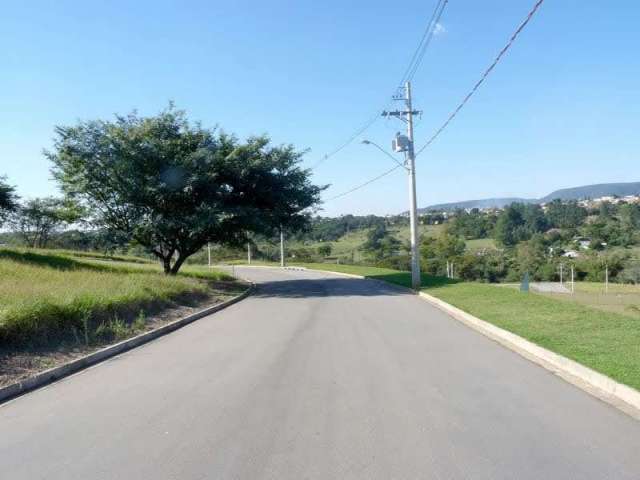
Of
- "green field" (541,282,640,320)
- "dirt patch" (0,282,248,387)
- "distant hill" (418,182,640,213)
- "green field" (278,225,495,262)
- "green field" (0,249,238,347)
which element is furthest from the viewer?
"distant hill" (418,182,640,213)

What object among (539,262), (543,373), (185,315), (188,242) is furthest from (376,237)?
(543,373)

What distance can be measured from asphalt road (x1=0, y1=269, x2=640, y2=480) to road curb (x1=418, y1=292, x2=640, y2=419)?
8.4 inches

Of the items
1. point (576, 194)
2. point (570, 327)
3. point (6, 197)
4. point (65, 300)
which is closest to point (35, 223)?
point (6, 197)

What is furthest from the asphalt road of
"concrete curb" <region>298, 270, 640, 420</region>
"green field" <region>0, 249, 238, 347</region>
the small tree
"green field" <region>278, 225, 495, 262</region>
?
"green field" <region>278, 225, 495, 262</region>

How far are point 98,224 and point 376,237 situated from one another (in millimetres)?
64982

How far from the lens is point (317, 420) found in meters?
5.63

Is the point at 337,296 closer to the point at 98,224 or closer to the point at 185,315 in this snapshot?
the point at 185,315

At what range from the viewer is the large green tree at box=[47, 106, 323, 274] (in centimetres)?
2306

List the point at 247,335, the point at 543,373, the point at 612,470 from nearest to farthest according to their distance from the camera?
the point at 612,470 < the point at 543,373 < the point at 247,335

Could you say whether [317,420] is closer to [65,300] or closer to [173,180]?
[65,300]

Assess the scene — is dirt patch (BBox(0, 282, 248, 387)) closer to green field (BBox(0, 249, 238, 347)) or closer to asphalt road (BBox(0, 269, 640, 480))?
green field (BBox(0, 249, 238, 347))

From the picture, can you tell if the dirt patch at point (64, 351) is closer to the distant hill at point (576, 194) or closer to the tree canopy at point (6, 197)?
the tree canopy at point (6, 197)

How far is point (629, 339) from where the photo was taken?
9055 mm

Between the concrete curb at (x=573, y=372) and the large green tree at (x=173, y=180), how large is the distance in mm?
→ 14742
